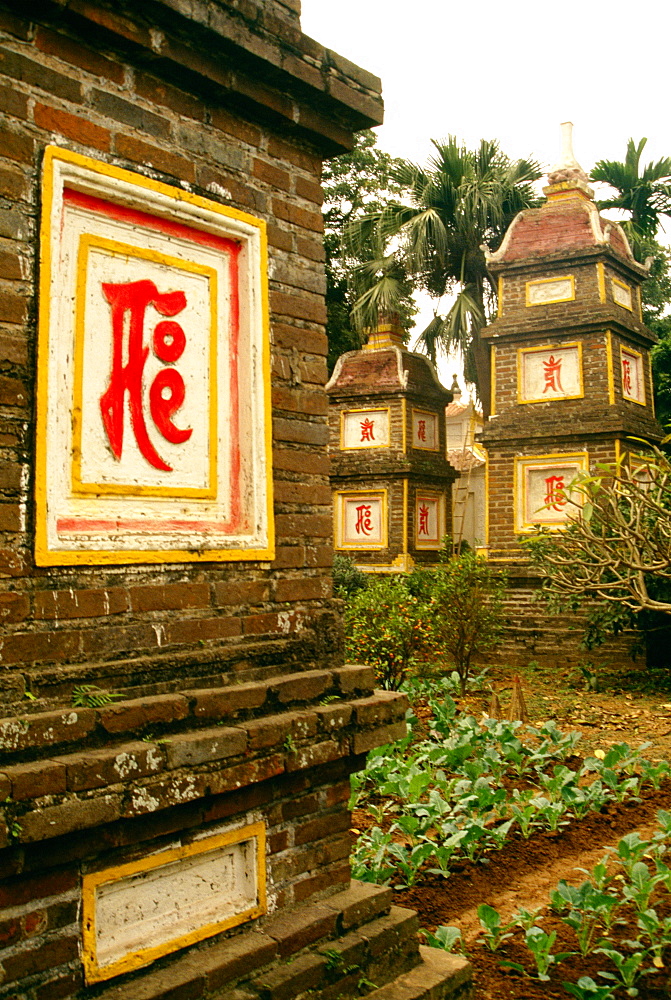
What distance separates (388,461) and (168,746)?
608 inches

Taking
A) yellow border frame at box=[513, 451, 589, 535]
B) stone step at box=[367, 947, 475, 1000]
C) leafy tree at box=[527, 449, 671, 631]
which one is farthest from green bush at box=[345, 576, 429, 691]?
stone step at box=[367, 947, 475, 1000]

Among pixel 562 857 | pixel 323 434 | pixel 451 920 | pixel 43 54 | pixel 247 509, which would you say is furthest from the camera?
pixel 562 857

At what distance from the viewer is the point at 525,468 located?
1338 centimetres

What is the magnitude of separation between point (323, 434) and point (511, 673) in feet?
32.1

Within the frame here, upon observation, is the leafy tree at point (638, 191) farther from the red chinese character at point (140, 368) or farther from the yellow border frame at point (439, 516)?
the red chinese character at point (140, 368)

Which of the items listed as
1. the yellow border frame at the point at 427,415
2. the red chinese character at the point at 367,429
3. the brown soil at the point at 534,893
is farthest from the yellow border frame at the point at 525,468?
the brown soil at the point at 534,893

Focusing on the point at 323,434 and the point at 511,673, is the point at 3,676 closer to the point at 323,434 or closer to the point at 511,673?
the point at 323,434

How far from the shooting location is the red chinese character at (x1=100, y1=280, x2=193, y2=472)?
8.11ft

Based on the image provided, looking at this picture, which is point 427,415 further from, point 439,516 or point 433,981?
point 433,981

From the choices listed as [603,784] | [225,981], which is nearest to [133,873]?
[225,981]

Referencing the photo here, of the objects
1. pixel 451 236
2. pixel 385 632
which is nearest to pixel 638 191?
pixel 451 236

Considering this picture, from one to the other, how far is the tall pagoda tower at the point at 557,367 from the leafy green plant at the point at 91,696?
1103 centimetres

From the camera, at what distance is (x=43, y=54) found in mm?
2279

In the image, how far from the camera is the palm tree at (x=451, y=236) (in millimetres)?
19672
